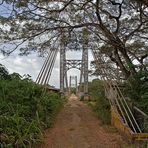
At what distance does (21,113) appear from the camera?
745cm

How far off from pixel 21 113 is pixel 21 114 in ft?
0.10

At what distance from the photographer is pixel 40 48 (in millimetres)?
12562

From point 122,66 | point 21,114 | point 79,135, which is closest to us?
→ point 21,114

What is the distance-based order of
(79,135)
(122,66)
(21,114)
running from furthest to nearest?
(122,66) → (79,135) → (21,114)

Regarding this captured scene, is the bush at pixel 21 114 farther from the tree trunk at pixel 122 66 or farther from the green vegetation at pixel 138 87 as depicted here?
the tree trunk at pixel 122 66

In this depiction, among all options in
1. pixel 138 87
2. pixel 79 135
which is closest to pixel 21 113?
pixel 79 135

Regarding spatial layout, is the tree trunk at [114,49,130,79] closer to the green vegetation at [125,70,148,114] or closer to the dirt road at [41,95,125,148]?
the green vegetation at [125,70,148,114]

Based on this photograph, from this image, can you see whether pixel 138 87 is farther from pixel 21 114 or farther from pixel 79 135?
pixel 21 114

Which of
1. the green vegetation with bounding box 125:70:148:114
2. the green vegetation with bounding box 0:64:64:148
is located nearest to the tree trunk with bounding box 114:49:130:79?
the green vegetation with bounding box 125:70:148:114

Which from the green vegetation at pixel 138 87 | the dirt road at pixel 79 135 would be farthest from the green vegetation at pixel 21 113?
the green vegetation at pixel 138 87

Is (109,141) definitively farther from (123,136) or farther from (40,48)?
(40,48)

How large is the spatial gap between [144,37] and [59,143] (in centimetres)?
731

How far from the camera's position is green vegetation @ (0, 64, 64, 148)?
6125 mm

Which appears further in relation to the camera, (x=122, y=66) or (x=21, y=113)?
(x=122, y=66)
